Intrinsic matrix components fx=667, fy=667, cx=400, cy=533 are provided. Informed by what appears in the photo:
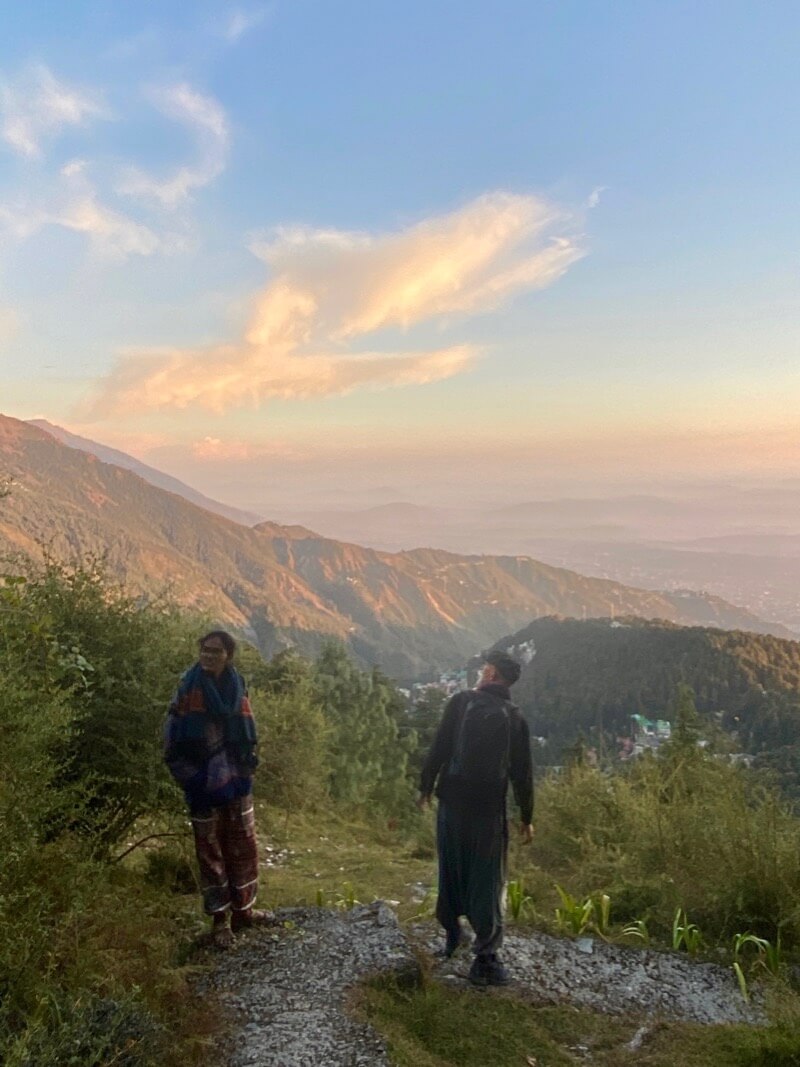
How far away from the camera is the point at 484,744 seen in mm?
4688

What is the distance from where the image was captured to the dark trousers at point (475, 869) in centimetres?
468

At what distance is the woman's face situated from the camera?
15.6 feet

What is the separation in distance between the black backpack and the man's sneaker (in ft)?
3.98

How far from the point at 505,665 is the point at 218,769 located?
7.16ft

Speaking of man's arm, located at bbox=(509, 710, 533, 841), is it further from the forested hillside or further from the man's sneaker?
the forested hillside

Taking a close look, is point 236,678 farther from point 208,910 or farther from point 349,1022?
point 349,1022

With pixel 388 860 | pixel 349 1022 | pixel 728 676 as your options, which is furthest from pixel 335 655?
pixel 728 676

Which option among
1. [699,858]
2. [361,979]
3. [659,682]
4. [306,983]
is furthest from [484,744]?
[659,682]

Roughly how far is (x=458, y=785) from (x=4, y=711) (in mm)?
2957

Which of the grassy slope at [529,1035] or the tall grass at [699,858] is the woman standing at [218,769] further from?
the tall grass at [699,858]

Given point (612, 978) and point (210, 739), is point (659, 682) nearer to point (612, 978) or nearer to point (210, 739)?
point (612, 978)

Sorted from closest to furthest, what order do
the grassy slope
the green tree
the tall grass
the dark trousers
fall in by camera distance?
the grassy slope, the dark trousers, the tall grass, the green tree

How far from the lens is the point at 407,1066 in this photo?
135 inches

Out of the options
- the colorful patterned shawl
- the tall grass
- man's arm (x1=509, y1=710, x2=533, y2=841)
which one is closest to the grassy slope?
man's arm (x1=509, y1=710, x2=533, y2=841)
